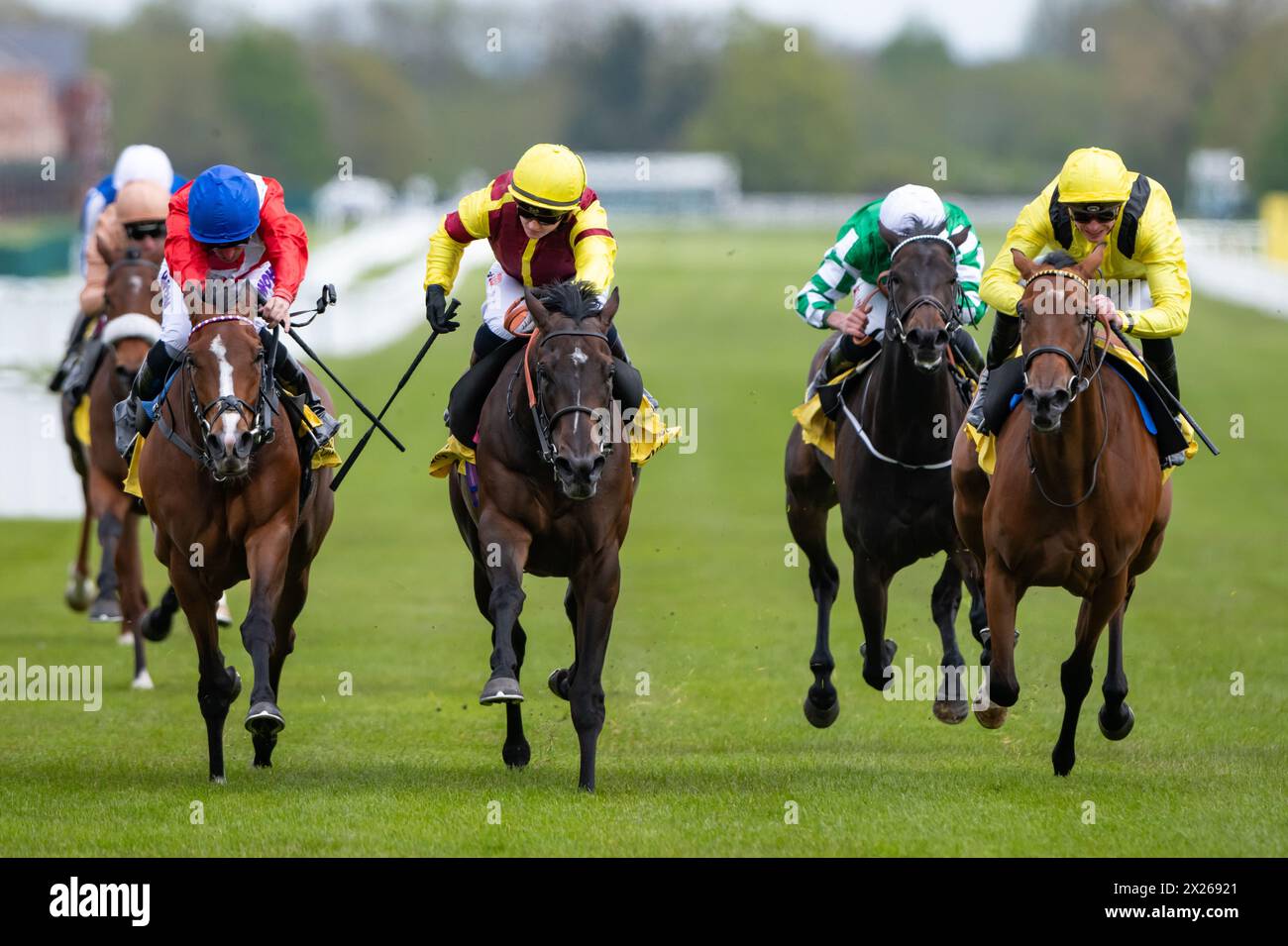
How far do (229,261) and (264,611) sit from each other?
1521 millimetres

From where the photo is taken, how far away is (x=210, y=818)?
25.0ft

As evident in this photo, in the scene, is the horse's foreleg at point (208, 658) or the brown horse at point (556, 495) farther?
the horse's foreleg at point (208, 658)

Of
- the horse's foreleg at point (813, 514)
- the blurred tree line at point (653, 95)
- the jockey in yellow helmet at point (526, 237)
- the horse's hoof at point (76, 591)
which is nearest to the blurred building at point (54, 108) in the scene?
the blurred tree line at point (653, 95)

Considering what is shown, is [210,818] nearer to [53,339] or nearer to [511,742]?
[511,742]

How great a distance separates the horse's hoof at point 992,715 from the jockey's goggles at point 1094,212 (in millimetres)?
2043

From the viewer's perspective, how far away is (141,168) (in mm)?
12352

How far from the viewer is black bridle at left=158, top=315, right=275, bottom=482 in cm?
787

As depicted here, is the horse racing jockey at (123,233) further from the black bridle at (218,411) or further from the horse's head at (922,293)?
the horse's head at (922,293)

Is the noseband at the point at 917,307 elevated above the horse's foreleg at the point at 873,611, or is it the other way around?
the noseband at the point at 917,307

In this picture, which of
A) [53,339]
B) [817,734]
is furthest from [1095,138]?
[817,734]

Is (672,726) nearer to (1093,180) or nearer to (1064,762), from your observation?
(1064,762)

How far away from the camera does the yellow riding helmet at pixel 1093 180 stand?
826 centimetres

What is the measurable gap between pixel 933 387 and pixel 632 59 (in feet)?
305

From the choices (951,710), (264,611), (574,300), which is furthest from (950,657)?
(264,611)
